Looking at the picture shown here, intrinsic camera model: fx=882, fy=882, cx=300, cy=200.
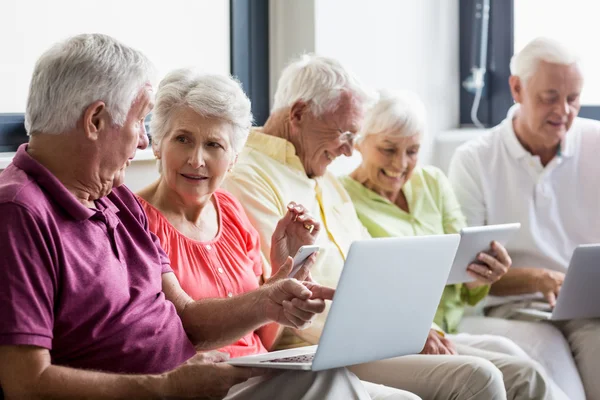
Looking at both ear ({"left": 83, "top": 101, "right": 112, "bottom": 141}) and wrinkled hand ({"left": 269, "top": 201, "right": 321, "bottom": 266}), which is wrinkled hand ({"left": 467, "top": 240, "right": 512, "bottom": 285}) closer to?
wrinkled hand ({"left": 269, "top": 201, "right": 321, "bottom": 266})

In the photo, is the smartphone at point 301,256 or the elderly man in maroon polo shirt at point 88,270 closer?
the elderly man in maroon polo shirt at point 88,270

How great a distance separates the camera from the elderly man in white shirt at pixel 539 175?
9.87 feet

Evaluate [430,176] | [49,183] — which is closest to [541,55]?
[430,176]

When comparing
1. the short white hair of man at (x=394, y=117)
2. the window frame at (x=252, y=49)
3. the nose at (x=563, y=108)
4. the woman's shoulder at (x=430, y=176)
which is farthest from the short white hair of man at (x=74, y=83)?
the nose at (x=563, y=108)

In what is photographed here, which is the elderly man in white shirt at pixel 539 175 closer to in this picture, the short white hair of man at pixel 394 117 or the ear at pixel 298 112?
the short white hair of man at pixel 394 117

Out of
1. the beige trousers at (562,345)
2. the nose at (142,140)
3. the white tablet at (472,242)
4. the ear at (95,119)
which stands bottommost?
the beige trousers at (562,345)

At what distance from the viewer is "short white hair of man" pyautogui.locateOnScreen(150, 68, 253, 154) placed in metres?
2.01

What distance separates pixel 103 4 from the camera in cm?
239

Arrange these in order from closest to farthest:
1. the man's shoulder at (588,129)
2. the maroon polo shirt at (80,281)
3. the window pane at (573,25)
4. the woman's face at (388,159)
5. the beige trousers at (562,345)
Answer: the maroon polo shirt at (80,281), the beige trousers at (562,345), the woman's face at (388,159), the man's shoulder at (588,129), the window pane at (573,25)

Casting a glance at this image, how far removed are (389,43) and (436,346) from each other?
1.53 metres

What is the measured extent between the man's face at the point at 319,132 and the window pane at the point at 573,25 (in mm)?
1773

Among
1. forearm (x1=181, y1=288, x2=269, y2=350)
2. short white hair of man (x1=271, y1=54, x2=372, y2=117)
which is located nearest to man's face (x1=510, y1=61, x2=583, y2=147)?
short white hair of man (x1=271, y1=54, x2=372, y2=117)

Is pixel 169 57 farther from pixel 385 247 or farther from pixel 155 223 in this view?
pixel 385 247

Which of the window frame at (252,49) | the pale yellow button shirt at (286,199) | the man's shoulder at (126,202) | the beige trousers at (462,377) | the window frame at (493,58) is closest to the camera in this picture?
the man's shoulder at (126,202)
